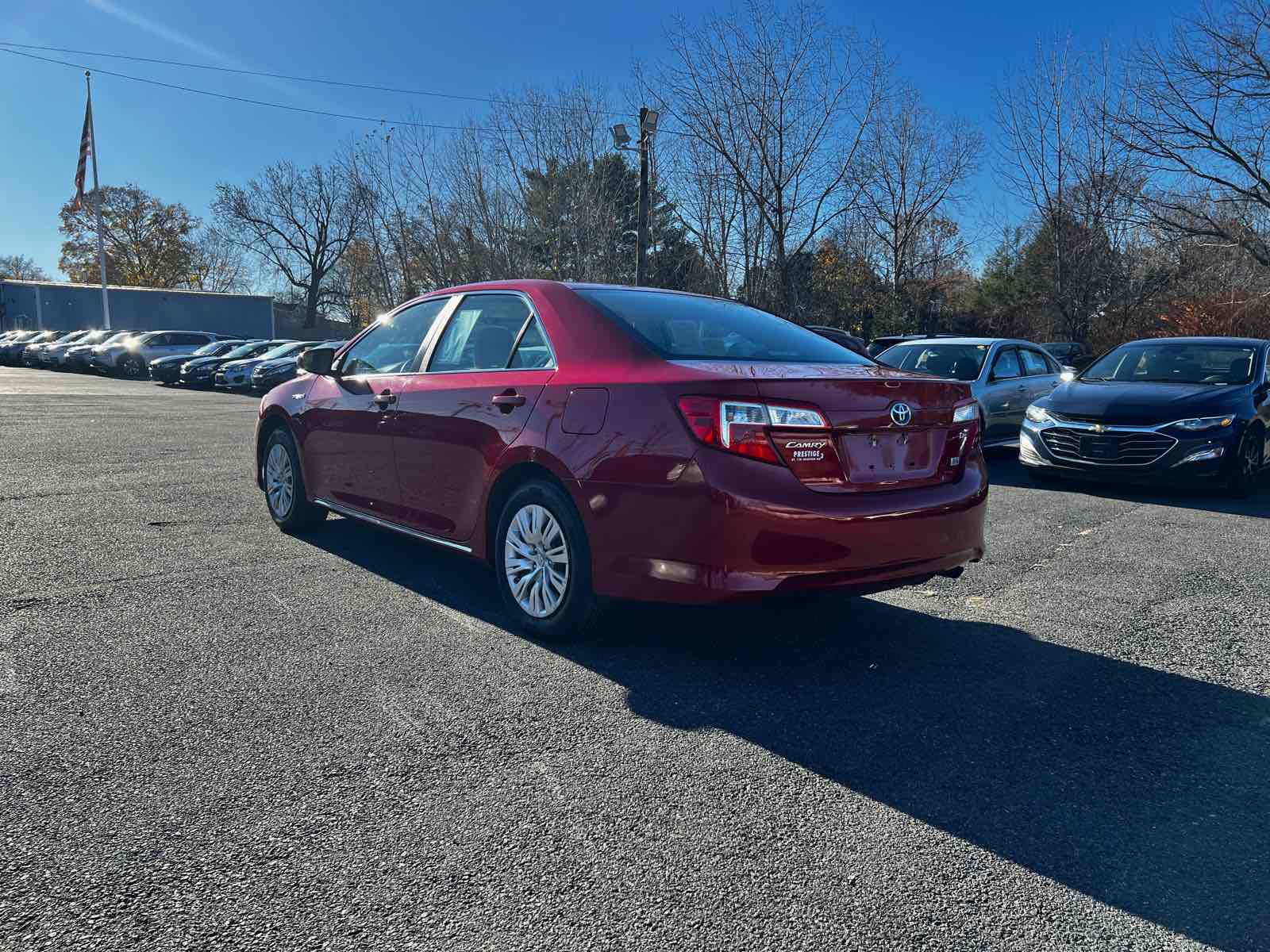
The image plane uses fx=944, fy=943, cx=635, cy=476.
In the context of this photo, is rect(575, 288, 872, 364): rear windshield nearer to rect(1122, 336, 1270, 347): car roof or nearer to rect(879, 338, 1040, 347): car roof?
rect(1122, 336, 1270, 347): car roof

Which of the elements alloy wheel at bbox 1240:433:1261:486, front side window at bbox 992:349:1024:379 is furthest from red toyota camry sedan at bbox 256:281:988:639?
front side window at bbox 992:349:1024:379

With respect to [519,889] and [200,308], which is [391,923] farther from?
[200,308]

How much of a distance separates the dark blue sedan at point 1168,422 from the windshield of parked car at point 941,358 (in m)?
1.74

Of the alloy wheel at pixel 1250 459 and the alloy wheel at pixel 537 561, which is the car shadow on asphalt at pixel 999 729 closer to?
the alloy wheel at pixel 537 561

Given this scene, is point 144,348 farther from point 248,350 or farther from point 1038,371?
point 1038,371

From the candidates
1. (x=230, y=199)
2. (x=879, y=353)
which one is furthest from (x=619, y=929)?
(x=230, y=199)

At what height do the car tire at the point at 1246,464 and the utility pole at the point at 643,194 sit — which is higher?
the utility pole at the point at 643,194

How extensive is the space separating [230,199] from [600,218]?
156 feet

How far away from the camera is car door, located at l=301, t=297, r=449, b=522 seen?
5188mm

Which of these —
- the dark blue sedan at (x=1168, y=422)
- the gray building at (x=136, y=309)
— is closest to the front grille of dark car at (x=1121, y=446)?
the dark blue sedan at (x=1168, y=422)

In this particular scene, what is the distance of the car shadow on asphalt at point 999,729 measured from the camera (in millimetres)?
2461

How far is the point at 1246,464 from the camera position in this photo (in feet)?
27.7

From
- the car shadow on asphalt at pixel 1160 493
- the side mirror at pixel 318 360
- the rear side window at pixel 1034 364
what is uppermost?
the rear side window at pixel 1034 364

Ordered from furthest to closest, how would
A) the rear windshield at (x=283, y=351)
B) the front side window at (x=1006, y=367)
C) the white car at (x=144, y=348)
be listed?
1. the white car at (x=144, y=348)
2. the rear windshield at (x=283, y=351)
3. the front side window at (x=1006, y=367)
